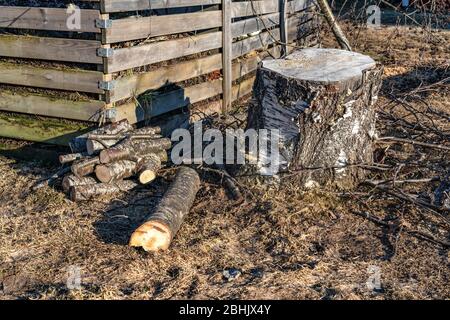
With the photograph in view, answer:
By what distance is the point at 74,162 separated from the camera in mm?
5660

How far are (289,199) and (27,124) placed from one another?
9.50 feet

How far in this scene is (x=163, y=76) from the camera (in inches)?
272

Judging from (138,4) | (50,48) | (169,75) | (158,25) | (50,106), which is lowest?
(50,106)

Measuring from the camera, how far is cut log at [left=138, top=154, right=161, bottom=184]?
581cm

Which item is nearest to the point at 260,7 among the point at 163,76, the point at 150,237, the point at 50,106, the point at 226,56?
the point at 226,56

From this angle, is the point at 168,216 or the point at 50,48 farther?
the point at 50,48

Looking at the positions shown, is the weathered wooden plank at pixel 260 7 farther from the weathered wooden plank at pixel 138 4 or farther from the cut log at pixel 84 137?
the cut log at pixel 84 137

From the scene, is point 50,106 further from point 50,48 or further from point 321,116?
point 321,116

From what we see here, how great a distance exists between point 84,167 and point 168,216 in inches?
47.7

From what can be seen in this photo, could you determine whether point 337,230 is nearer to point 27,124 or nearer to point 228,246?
point 228,246

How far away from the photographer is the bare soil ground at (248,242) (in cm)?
414

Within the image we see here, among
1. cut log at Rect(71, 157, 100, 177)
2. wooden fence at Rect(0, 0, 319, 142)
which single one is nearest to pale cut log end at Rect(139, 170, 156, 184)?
cut log at Rect(71, 157, 100, 177)

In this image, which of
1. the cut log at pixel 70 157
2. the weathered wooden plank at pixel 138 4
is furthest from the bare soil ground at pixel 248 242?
the weathered wooden plank at pixel 138 4
